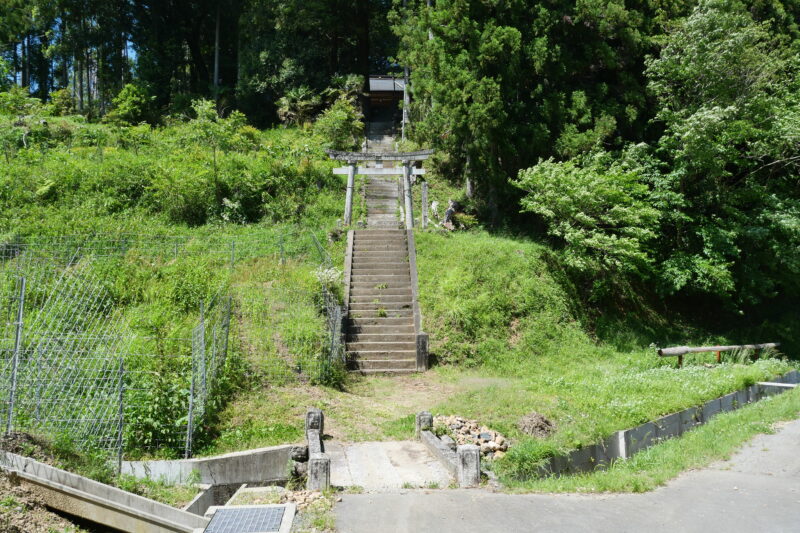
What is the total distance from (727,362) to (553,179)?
20.8ft

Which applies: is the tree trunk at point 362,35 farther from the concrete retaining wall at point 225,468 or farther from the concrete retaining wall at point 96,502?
the concrete retaining wall at point 96,502

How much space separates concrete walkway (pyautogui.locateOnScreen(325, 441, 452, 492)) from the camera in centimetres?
695

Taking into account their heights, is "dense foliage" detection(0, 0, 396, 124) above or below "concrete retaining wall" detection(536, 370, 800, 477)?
above

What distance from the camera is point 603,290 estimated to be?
50.0ft

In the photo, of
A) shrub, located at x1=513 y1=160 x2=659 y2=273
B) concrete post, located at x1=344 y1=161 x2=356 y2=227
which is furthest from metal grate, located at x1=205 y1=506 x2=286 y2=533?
concrete post, located at x1=344 y1=161 x2=356 y2=227

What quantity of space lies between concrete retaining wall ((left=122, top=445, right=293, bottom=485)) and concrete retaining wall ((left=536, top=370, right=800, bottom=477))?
353cm

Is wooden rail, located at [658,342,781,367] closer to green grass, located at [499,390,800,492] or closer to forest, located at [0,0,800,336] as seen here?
forest, located at [0,0,800,336]

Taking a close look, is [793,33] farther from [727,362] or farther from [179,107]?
[179,107]

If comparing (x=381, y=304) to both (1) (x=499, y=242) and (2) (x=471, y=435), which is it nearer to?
(1) (x=499, y=242)

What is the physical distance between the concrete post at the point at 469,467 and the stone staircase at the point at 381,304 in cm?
573

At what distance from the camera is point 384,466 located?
7574 millimetres

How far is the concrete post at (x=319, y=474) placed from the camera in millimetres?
6367

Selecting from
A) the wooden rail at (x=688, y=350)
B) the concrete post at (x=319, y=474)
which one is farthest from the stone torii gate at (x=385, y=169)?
the concrete post at (x=319, y=474)

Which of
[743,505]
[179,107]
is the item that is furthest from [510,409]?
[179,107]
